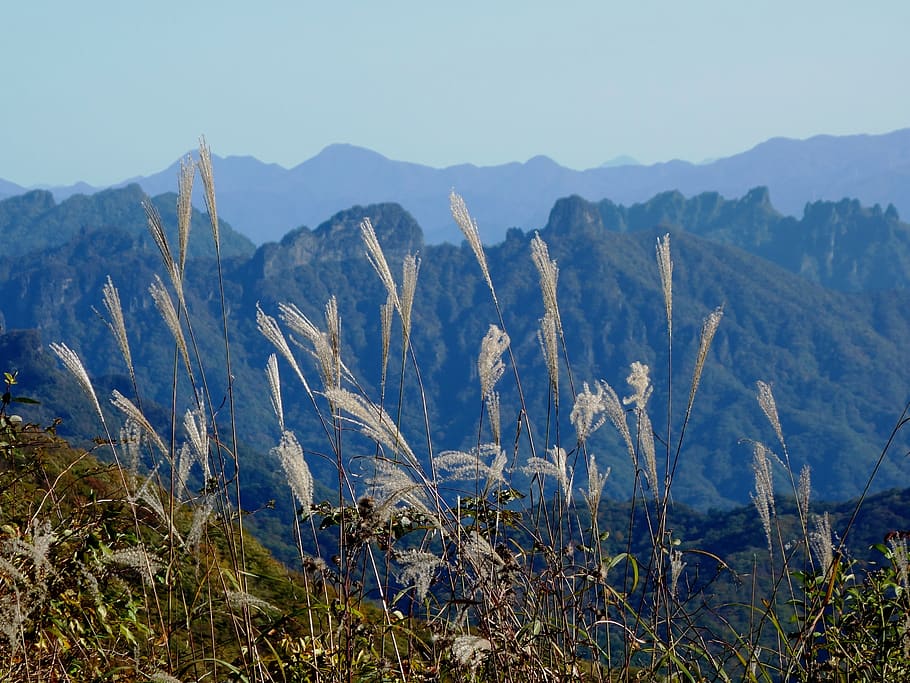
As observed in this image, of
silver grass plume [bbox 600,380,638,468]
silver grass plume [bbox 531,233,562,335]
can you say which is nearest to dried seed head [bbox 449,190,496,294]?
silver grass plume [bbox 531,233,562,335]

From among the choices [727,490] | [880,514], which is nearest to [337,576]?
[880,514]

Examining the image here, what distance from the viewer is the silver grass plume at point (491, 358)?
2.55 m

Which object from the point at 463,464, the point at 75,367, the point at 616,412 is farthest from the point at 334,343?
the point at 616,412

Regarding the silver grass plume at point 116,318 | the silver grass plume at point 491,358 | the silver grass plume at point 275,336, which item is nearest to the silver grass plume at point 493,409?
the silver grass plume at point 491,358

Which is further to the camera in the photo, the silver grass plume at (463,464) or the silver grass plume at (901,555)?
the silver grass plume at (901,555)

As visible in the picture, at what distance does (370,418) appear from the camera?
1931 millimetres

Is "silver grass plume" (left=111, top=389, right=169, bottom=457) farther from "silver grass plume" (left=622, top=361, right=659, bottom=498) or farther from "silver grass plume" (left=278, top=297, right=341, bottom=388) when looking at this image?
"silver grass plume" (left=622, top=361, right=659, bottom=498)

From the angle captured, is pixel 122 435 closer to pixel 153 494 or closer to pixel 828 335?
pixel 153 494

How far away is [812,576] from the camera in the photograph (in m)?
2.91

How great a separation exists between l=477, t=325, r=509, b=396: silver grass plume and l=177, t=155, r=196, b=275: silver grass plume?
0.78 metres

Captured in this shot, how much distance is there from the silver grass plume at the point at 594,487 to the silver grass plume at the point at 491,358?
1.14ft

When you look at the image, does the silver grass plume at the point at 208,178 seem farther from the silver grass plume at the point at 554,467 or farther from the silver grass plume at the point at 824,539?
the silver grass plume at the point at 824,539

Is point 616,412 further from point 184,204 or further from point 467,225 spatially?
point 184,204

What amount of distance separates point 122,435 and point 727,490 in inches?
6587
